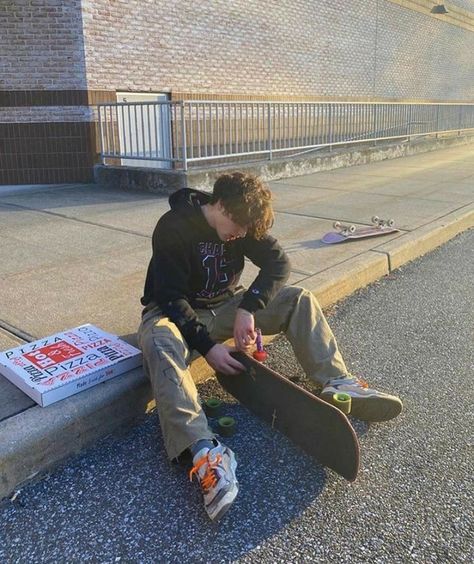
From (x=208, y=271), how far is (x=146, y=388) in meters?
0.71

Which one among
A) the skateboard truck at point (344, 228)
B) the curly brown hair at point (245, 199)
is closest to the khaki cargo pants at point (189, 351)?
the curly brown hair at point (245, 199)

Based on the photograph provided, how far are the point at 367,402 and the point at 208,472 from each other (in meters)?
0.94

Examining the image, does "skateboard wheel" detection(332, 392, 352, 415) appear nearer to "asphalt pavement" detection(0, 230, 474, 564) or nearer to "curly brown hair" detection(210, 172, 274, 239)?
"asphalt pavement" detection(0, 230, 474, 564)

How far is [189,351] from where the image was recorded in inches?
114

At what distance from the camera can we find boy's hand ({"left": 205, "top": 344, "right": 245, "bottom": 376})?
2.75 meters

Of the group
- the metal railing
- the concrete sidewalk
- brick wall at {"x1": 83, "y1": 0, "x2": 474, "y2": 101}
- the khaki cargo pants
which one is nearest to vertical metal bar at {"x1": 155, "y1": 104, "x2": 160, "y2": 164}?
the metal railing

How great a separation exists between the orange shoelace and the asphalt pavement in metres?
0.12

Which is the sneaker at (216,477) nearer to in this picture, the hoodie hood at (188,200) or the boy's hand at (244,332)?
the boy's hand at (244,332)

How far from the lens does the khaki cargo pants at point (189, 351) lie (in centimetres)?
251

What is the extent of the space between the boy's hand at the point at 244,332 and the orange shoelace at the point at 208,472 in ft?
2.34

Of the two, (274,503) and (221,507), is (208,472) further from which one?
(274,503)

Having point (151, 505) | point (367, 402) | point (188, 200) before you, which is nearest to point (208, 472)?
point (151, 505)

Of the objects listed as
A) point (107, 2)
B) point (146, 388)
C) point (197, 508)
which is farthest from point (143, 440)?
point (107, 2)

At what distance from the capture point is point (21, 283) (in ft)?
15.1
